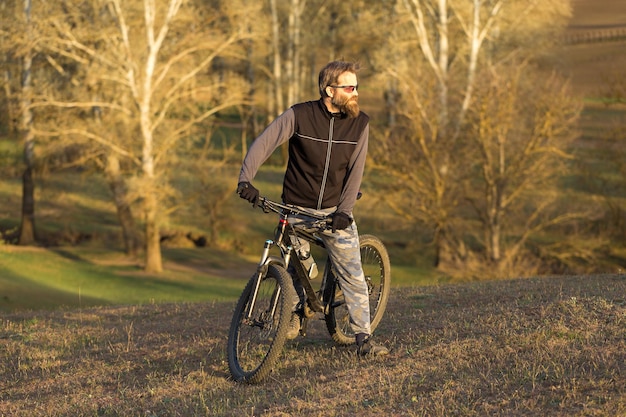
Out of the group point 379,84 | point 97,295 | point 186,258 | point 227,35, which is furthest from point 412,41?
point 97,295

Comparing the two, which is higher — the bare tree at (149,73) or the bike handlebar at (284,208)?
the bare tree at (149,73)

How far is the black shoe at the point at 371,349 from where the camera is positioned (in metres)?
7.28

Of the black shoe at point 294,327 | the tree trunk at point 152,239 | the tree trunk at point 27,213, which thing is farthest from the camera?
the tree trunk at point 27,213

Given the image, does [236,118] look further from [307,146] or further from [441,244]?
[307,146]

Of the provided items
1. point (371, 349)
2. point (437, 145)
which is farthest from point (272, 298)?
point (437, 145)

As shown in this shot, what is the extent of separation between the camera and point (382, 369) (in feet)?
22.0

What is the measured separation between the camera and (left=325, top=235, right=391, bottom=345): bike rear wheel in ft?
25.7

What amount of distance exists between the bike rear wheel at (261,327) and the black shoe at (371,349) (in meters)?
0.88

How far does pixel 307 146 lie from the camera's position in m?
6.85

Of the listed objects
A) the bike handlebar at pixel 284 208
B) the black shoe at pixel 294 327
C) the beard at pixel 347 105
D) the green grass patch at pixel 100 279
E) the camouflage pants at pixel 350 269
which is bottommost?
Result: the green grass patch at pixel 100 279

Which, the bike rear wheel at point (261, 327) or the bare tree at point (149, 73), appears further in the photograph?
the bare tree at point (149, 73)

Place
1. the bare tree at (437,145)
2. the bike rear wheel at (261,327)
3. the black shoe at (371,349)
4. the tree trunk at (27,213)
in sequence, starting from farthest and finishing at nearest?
the tree trunk at (27,213)
the bare tree at (437,145)
the black shoe at (371,349)
the bike rear wheel at (261,327)

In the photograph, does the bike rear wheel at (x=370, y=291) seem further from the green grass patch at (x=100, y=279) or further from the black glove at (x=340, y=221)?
the green grass patch at (x=100, y=279)

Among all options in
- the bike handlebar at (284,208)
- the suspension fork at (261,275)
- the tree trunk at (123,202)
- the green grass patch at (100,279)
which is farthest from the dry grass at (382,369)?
the tree trunk at (123,202)
